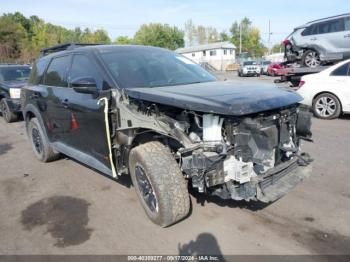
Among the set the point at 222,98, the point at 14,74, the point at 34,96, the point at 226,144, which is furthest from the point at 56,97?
the point at 14,74

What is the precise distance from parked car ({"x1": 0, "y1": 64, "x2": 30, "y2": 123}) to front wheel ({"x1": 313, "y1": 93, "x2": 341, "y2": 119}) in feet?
27.5

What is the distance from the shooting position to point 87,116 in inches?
162

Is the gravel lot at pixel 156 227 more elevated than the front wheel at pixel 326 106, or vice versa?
the front wheel at pixel 326 106

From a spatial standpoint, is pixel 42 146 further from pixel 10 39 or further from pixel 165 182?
pixel 10 39

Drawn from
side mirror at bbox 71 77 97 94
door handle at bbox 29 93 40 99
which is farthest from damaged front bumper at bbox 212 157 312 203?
door handle at bbox 29 93 40 99

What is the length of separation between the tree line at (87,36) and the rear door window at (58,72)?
4378 centimetres

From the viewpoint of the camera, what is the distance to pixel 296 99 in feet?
11.7

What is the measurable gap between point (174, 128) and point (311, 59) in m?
12.4

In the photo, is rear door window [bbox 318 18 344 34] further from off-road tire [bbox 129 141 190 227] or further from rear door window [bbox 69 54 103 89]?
off-road tire [bbox 129 141 190 227]

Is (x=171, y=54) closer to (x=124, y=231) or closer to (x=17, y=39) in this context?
(x=124, y=231)

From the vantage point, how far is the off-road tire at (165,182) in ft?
10.6

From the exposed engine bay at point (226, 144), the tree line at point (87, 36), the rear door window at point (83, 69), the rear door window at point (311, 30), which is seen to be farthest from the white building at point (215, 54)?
the exposed engine bay at point (226, 144)

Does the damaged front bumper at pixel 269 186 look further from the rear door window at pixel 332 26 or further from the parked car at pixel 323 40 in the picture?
the rear door window at pixel 332 26

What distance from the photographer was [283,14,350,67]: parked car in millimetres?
13109
